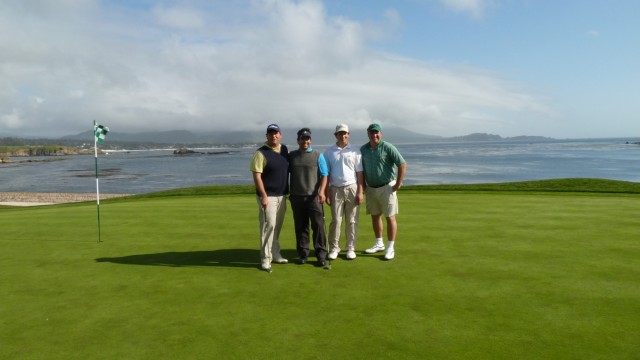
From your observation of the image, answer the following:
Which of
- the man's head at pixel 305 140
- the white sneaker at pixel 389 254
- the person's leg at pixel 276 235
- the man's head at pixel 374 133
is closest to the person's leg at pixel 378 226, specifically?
the white sneaker at pixel 389 254

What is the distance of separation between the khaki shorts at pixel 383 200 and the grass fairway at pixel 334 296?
649mm

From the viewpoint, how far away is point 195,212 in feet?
38.8

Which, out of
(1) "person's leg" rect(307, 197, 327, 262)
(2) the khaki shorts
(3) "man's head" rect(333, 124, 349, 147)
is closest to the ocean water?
(2) the khaki shorts

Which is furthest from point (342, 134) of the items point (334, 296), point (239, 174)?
point (239, 174)

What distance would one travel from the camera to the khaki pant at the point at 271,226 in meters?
6.31

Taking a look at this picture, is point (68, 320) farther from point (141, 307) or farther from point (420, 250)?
point (420, 250)

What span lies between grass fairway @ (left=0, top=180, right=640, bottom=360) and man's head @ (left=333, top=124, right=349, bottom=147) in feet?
5.80

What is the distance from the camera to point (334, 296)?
5.01m

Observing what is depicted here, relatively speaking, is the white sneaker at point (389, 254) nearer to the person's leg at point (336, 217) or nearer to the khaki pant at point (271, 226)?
the person's leg at point (336, 217)

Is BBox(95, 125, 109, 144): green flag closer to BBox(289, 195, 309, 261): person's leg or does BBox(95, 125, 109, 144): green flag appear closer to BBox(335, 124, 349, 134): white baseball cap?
BBox(289, 195, 309, 261): person's leg

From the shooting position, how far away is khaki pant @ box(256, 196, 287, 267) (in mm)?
6312

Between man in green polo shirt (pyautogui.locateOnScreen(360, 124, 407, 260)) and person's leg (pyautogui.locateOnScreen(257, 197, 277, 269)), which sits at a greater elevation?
man in green polo shirt (pyautogui.locateOnScreen(360, 124, 407, 260))

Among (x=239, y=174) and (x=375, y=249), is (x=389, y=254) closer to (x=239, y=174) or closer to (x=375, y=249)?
(x=375, y=249)

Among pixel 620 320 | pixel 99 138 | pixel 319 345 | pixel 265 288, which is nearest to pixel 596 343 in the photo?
pixel 620 320
